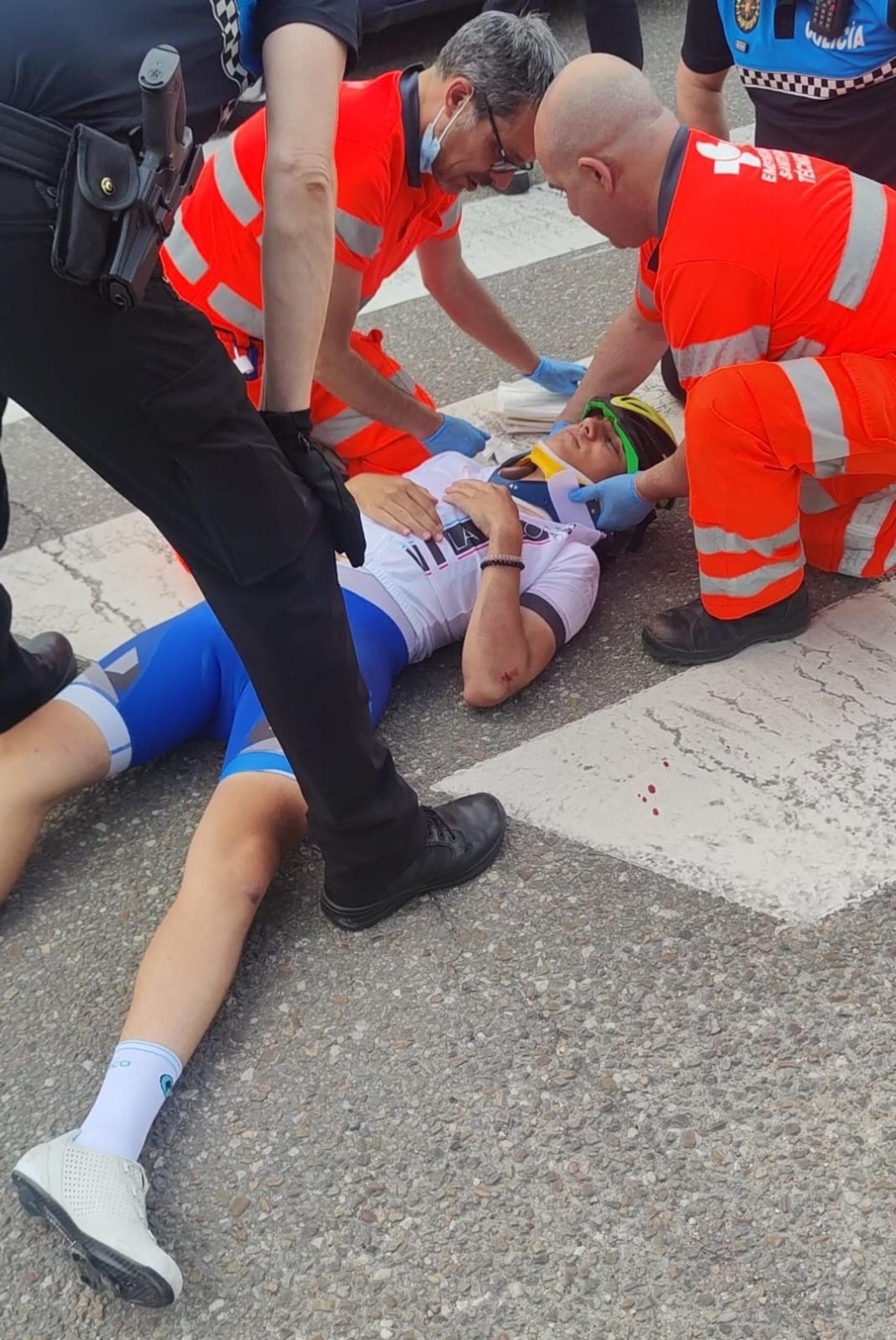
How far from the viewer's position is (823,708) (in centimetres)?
244

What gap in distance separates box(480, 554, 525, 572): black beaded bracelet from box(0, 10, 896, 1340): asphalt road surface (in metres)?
0.26

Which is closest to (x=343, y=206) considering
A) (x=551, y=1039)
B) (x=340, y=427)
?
(x=340, y=427)

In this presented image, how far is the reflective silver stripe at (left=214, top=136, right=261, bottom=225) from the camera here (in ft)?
A: 9.12

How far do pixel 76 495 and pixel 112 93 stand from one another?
2.24 meters

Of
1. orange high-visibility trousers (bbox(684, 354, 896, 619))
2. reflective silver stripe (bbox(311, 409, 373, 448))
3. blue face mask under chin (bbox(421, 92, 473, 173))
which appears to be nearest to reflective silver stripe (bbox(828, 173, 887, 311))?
orange high-visibility trousers (bbox(684, 354, 896, 619))

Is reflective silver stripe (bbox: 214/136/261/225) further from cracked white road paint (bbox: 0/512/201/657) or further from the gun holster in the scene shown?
the gun holster

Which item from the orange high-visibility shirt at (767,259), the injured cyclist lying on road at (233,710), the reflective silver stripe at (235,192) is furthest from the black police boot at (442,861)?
the reflective silver stripe at (235,192)

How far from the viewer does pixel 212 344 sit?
153cm

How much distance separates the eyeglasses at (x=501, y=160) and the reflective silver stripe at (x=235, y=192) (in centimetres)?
53

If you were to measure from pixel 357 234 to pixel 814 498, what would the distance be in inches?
43.7

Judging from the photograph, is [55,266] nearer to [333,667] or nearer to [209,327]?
[209,327]

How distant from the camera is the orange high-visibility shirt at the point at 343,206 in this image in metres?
2.67

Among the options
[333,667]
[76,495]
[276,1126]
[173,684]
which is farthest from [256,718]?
[76,495]

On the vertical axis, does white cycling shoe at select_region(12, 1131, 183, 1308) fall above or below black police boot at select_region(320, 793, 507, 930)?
above
